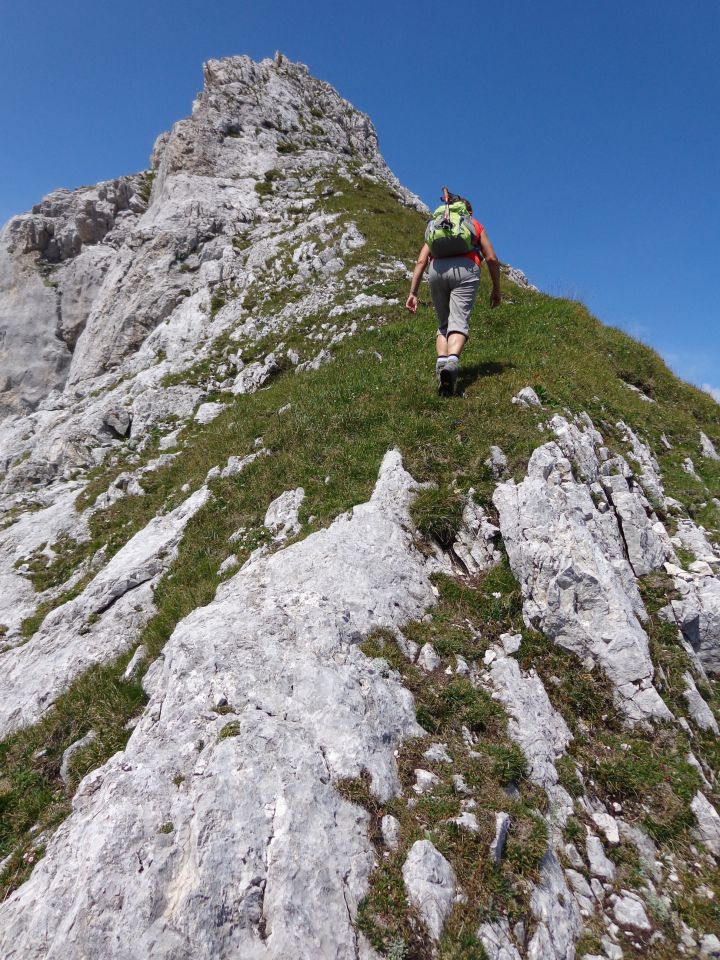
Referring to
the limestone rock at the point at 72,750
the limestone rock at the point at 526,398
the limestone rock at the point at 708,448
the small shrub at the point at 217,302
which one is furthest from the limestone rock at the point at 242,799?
the small shrub at the point at 217,302

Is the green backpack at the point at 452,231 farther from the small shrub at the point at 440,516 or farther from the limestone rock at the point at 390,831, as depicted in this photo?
the limestone rock at the point at 390,831

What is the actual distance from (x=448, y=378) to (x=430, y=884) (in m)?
9.03

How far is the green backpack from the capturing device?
10.8 m

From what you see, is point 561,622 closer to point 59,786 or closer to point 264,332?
point 59,786

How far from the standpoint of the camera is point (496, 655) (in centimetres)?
698

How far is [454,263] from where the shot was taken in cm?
1111

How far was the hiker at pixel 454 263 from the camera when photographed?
10.9 metres

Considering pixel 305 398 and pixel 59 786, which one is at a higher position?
pixel 305 398

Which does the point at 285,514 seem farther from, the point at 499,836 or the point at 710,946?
the point at 710,946

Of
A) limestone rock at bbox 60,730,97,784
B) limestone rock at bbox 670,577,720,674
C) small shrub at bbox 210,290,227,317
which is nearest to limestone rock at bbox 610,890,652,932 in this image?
limestone rock at bbox 670,577,720,674

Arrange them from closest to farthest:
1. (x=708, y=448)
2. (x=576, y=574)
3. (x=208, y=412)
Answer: (x=576, y=574) < (x=708, y=448) < (x=208, y=412)

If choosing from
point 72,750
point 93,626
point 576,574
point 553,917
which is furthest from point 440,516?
point 93,626

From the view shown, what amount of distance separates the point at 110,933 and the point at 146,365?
997 inches

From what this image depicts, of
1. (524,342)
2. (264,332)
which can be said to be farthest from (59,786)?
(264,332)
